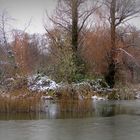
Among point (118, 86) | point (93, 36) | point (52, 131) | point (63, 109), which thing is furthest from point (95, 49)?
point (52, 131)

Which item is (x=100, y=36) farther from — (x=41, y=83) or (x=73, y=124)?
(x=73, y=124)

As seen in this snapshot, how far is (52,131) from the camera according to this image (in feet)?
43.0

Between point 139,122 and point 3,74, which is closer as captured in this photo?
point 139,122

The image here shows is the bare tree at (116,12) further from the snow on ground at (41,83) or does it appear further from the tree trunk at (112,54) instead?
the snow on ground at (41,83)

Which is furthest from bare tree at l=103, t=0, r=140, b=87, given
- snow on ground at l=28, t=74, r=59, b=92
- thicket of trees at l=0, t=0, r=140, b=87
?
snow on ground at l=28, t=74, r=59, b=92

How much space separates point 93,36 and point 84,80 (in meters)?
3.83

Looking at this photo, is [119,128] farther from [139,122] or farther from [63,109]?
[63,109]

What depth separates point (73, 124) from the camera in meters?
14.8

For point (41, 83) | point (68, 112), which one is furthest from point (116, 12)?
point (68, 112)

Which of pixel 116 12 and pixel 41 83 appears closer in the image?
pixel 41 83

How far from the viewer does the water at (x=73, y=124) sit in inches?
485

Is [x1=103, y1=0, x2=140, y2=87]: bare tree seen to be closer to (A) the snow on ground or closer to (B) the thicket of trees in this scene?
(B) the thicket of trees

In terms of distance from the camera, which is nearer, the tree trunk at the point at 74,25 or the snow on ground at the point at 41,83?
the snow on ground at the point at 41,83

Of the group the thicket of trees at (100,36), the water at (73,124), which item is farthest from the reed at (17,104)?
the thicket of trees at (100,36)
